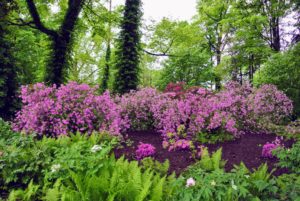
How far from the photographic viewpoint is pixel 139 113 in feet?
23.4

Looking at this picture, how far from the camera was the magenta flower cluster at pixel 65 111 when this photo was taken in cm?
514

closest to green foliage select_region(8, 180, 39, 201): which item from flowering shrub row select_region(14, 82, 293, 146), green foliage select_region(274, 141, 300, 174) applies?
flowering shrub row select_region(14, 82, 293, 146)

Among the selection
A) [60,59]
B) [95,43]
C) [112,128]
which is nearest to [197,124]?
[112,128]

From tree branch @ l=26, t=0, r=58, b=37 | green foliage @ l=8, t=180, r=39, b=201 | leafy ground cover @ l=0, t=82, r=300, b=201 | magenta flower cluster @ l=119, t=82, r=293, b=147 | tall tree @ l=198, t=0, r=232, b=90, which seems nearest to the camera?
leafy ground cover @ l=0, t=82, r=300, b=201

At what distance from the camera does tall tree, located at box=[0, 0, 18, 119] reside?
788cm

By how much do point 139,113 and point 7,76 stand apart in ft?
15.2

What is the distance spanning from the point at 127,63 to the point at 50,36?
392 cm

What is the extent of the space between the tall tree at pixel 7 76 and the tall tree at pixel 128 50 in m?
5.44

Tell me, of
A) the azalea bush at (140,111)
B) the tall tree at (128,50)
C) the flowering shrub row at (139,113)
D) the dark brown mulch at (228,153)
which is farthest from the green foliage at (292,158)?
the tall tree at (128,50)

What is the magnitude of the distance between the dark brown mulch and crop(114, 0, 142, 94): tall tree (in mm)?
6315

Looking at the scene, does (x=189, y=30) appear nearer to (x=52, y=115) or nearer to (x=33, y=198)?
(x=52, y=115)

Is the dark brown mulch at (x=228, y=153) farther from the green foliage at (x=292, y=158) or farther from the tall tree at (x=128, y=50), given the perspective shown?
the tall tree at (x=128, y=50)

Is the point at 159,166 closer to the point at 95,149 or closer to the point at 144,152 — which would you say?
the point at 144,152

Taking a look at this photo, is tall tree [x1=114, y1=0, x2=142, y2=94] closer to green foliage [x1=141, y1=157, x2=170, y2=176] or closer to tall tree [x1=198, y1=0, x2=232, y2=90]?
green foliage [x1=141, y1=157, x2=170, y2=176]
